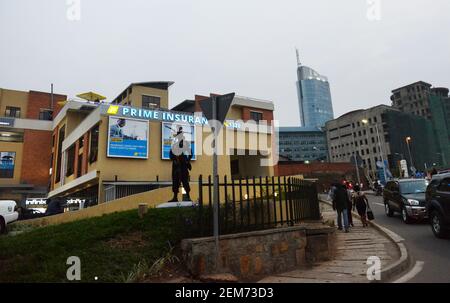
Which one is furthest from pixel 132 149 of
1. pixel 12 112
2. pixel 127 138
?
pixel 12 112

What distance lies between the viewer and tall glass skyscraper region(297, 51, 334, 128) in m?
174

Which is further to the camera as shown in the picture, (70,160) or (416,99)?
(416,99)

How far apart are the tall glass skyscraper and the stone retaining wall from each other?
6697 inches

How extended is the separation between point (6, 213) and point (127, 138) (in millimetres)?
13385

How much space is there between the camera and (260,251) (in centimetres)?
670

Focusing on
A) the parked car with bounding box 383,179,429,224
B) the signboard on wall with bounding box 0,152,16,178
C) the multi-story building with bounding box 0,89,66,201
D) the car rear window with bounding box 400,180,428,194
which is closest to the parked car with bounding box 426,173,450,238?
the parked car with bounding box 383,179,429,224

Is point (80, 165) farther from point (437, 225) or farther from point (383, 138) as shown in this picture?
point (383, 138)

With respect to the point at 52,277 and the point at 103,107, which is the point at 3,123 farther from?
the point at 52,277

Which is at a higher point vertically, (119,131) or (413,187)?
(119,131)

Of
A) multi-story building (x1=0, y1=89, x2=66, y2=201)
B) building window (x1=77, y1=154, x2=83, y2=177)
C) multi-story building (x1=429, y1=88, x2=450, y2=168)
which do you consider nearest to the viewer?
building window (x1=77, y1=154, x2=83, y2=177)

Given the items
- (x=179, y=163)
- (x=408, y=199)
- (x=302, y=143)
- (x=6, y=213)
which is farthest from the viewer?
(x=302, y=143)

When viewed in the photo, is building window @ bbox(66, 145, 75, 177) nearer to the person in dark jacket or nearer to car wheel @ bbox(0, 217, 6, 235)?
car wheel @ bbox(0, 217, 6, 235)

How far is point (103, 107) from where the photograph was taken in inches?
946

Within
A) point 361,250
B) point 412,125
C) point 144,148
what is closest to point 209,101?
point 361,250
